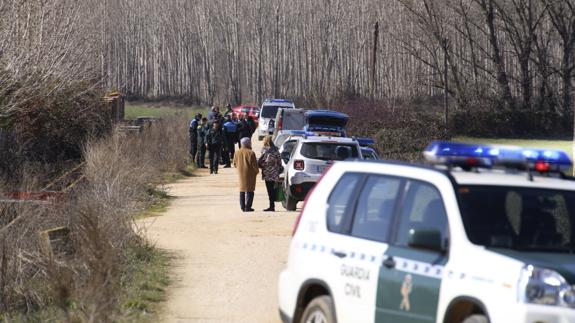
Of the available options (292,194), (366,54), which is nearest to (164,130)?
(292,194)

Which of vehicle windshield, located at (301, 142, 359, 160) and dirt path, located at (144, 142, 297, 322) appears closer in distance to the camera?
dirt path, located at (144, 142, 297, 322)

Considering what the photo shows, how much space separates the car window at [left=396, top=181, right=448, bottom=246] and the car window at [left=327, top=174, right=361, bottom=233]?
27.9 inches

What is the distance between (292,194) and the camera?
2356 centimetres

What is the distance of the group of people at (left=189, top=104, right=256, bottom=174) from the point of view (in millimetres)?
34406

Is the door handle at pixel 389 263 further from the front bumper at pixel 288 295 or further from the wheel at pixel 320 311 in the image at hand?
the front bumper at pixel 288 295

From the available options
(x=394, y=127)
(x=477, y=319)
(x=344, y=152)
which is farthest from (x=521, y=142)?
(x=477, y=319)

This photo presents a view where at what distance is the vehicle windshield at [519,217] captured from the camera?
7473 millimetres

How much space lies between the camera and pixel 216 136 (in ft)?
112

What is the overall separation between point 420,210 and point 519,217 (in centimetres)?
67

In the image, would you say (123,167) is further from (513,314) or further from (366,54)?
(366,54)

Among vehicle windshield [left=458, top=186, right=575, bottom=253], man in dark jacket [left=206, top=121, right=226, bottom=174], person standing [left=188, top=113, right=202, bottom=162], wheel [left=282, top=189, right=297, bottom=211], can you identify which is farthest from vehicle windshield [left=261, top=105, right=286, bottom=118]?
vehicle windshield [left=458, top=186, right=575, bottom=253]

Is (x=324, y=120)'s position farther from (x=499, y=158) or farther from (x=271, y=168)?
(x=499, y=158)

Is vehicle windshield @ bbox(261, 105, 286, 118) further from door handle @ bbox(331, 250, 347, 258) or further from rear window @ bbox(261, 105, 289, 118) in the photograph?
door handle @ bbox(331, 250, 347, 258)

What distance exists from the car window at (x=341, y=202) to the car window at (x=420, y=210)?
→ 71 centimetres
